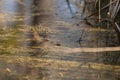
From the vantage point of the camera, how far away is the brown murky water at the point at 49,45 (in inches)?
90.5

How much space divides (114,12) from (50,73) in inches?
35.8

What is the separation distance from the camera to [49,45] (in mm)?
2697

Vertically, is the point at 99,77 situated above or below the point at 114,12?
below

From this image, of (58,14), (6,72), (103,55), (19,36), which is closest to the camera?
(6,72)

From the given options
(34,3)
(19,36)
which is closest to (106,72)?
(19,36)

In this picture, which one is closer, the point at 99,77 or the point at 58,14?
the point at 99,77

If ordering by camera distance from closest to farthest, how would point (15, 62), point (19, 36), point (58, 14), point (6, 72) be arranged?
point (6, 72), point (15, 62), point (19, 36), point (58, 14)

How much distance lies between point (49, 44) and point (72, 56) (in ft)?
0.86

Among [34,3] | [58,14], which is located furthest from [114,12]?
[34,3]

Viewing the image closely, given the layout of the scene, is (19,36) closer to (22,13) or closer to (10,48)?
(10,48)

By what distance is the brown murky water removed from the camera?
90.5 inches

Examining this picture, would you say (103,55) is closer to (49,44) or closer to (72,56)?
(72,56)

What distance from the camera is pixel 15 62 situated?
2422mm

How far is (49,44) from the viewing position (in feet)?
8.98
